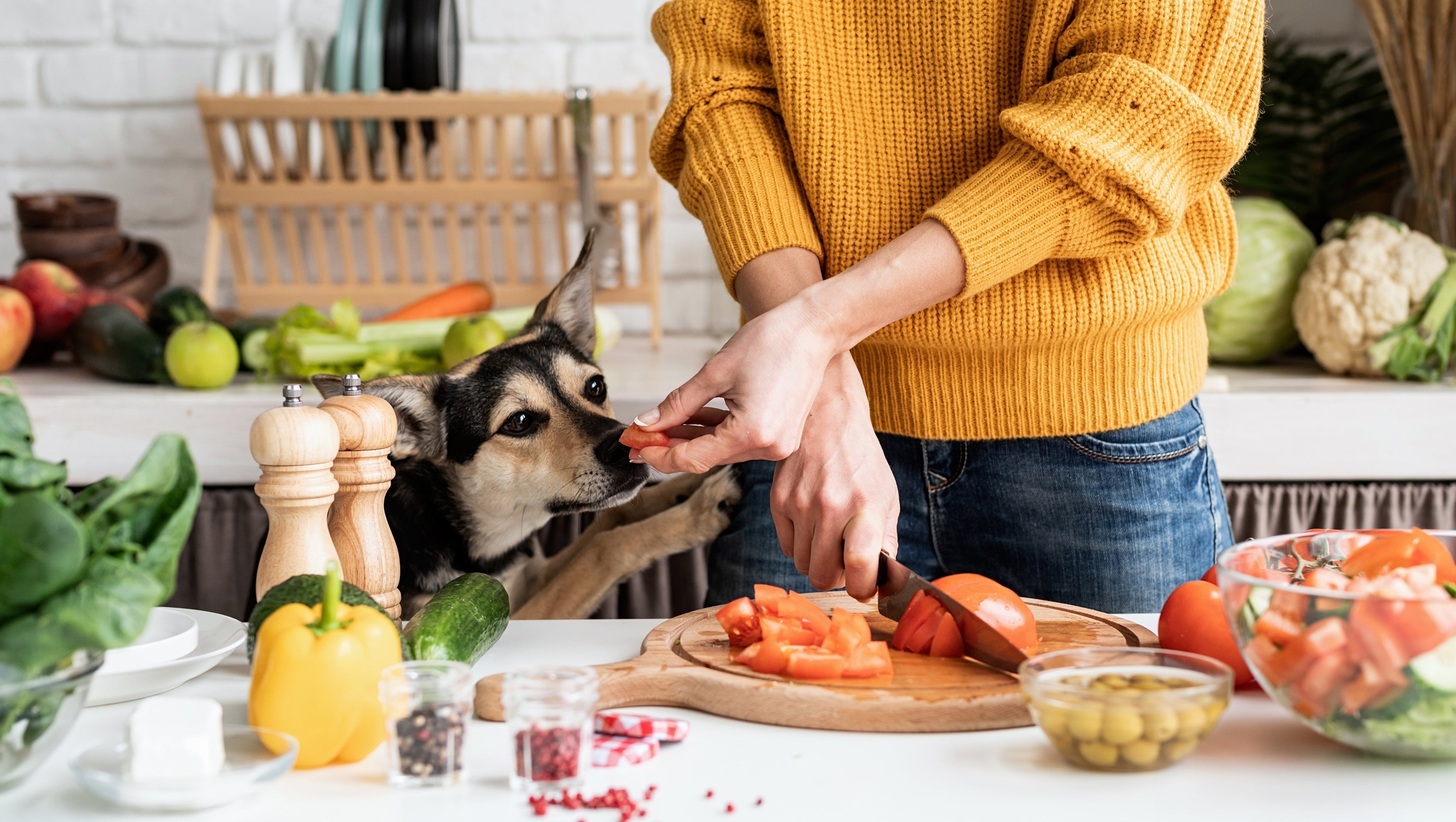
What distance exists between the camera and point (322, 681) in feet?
2.19

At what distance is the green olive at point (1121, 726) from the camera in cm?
64

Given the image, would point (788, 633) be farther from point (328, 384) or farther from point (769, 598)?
point (328, 384)

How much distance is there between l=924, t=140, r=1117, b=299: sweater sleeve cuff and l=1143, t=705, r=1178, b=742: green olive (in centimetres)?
47

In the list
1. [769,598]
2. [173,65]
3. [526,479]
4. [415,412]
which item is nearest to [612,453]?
[526,479]

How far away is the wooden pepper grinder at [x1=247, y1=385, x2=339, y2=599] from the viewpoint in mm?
793

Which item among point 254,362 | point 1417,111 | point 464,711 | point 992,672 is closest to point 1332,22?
point 1417,111

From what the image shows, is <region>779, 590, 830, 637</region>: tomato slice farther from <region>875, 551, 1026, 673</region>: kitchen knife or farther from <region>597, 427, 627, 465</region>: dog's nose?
<region>597, 427, 627, 465</region>: dog's nose

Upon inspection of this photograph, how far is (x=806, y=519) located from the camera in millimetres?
1008

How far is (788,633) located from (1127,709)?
28cm

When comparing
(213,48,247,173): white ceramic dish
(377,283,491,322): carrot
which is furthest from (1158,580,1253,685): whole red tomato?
(213,48,247,173): white ceramic dish

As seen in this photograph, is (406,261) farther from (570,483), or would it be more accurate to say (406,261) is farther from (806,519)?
(806,519)

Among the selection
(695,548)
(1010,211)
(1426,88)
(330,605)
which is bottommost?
(695,548)

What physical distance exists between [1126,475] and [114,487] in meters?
0.98

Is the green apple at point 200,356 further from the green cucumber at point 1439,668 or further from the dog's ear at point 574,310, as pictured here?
the green cucumber at point 1439,668
